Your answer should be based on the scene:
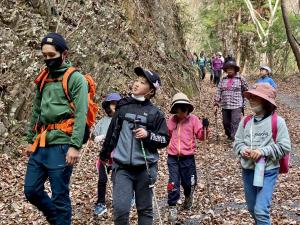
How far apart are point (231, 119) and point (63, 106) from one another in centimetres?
839

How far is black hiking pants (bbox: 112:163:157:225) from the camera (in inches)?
199

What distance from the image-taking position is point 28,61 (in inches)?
465

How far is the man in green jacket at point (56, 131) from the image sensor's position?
16.8ft

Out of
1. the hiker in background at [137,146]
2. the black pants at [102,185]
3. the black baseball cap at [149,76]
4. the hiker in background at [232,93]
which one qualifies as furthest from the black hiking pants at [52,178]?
the hiker in background at [232,93]

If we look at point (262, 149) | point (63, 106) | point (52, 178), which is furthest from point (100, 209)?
point (262, 149)

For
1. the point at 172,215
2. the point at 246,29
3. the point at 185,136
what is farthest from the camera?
the point at 246,29

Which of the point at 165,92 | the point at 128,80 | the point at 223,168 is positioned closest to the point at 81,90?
the point at 223,168

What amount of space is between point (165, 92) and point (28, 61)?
941 centimetres

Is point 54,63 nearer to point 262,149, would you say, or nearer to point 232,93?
point 262,149

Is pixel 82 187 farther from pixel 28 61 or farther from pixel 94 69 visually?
pixel 94 69

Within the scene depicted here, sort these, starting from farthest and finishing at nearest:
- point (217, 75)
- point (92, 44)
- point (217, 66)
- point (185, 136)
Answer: point (217, 75) → point (217, 66) → point (92, 44) → point (185, 136)

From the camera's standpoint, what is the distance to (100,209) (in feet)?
24.1


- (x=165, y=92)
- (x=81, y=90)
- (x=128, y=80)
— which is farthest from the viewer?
(x=165, y=92)

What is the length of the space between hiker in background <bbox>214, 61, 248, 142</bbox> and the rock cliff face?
168 inches
